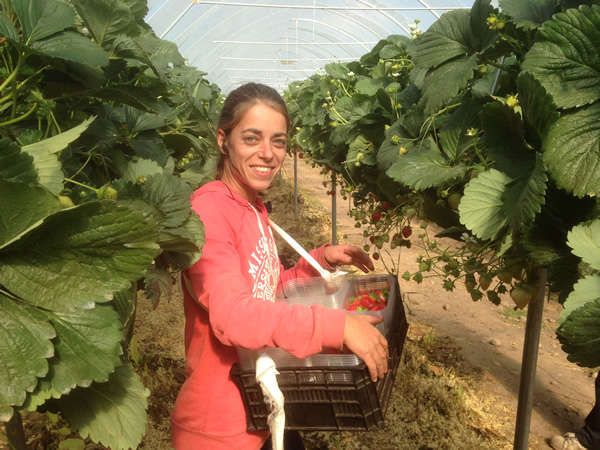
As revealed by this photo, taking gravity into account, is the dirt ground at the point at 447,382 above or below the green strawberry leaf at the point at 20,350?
below

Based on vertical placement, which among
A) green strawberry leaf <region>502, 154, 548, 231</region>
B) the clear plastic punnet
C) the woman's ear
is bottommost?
the clear plastic punnet

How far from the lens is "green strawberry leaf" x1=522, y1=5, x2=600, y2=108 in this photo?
94cm

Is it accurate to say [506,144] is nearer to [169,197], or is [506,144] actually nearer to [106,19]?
[169,197]

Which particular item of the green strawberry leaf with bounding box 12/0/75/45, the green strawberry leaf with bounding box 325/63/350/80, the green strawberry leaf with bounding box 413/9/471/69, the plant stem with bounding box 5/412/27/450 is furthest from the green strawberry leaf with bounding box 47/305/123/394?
the green strawberry leaf with bounding box 325/63/350/80

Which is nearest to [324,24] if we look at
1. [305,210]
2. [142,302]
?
[305,210]

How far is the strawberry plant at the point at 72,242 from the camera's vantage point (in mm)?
643

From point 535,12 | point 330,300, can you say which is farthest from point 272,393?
point 535,12

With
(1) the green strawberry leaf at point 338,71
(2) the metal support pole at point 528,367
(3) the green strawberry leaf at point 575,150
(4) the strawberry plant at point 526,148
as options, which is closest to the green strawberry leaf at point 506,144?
(4) the strawberry plant at point 526,148

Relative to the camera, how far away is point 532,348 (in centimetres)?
168

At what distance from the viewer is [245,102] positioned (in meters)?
1.66

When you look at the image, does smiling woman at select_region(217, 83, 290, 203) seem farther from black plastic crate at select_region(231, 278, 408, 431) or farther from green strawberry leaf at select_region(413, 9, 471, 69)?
black plastic crate at select_region(231, 278, 408, 431)

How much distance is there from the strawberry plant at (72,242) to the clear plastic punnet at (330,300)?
A: 1.33 ft

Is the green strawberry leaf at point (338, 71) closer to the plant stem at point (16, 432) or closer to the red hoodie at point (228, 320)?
the red hoodie at point (228, 320)

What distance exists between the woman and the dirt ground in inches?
57.4
